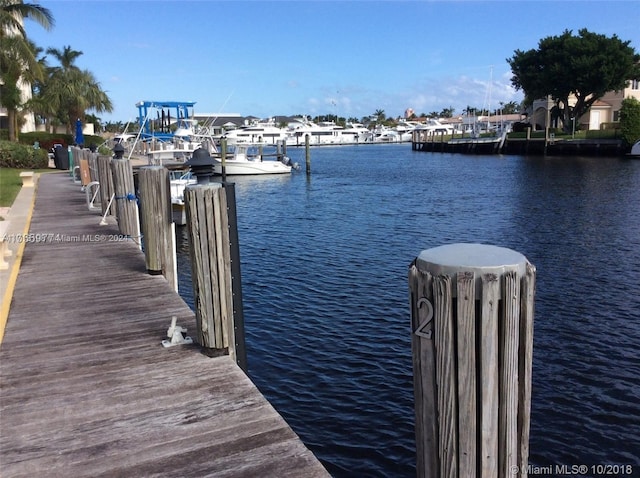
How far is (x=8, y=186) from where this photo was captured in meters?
20.3

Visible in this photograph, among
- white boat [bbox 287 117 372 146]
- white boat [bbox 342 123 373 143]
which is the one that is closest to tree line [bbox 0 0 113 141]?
white boat [bbox 287 117 372 146]

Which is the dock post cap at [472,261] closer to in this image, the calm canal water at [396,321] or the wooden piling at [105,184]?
the calm canal water at [396,321]

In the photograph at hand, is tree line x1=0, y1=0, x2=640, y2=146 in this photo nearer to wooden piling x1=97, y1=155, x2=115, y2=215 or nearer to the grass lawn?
the grass lawn

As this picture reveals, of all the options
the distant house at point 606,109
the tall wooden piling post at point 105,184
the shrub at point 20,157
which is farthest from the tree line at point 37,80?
the distant house at point 606,109

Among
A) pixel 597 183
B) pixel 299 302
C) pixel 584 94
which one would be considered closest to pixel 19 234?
pixel 299 302

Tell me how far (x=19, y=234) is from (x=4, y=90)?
111ft

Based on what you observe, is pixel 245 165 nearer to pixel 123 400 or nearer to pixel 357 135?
pixel 123 400

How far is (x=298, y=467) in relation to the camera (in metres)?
3.32

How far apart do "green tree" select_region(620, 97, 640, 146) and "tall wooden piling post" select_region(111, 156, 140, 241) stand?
55493mm

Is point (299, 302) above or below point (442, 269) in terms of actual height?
below

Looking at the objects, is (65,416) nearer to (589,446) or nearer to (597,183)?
(589,446)

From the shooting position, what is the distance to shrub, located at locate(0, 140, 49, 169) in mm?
28778

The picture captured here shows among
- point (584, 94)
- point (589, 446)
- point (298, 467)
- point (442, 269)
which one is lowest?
point (589, 446)

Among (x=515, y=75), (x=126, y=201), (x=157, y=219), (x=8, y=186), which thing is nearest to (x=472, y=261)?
(x=157, y=219)
